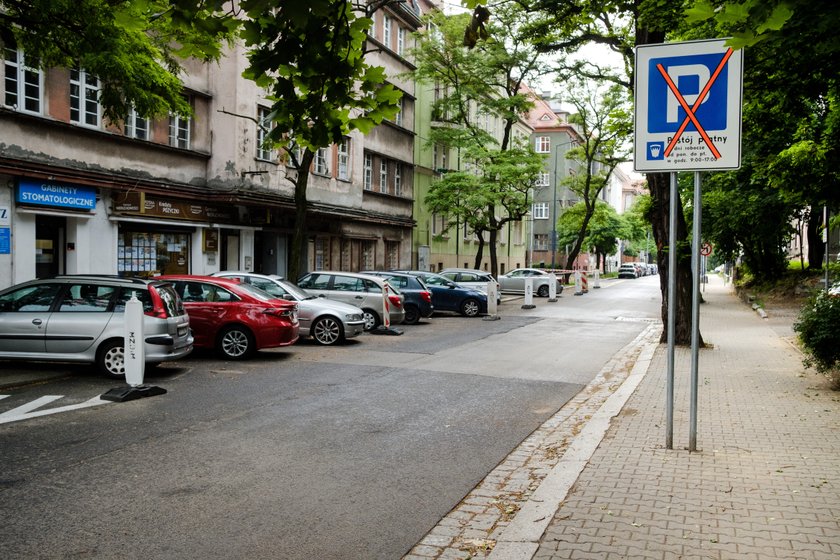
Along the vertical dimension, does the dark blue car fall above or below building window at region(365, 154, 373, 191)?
below

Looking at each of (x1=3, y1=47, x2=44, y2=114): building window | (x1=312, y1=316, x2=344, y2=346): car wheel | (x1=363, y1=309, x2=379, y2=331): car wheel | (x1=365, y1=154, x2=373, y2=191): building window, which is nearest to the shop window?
(x1=3, y1=47, x2=44, y2=114): building window

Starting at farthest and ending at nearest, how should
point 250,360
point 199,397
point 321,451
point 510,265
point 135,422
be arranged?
point 510,265
point 250,360
point 199,397
point 135,422
point 321,451

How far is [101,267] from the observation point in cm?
1892

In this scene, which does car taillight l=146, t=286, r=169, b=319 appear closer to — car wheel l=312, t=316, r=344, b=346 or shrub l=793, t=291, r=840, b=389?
car wheel l=312, t=316, r=344, b=346

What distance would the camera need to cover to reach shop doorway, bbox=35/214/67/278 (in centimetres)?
1753

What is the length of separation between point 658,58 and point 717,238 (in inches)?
1320

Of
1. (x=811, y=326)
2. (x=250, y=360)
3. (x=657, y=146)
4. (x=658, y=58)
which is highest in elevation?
(x=658, y=58)

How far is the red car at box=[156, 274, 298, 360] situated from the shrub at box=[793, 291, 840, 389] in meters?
8.46

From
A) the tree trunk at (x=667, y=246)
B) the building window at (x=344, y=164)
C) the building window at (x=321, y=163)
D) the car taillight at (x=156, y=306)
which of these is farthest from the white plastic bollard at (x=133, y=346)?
the building window at (x=344, y=164)

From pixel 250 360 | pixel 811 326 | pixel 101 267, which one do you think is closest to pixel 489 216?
pixel 101 267

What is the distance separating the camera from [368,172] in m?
34.0

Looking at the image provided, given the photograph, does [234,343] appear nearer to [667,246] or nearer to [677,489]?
[667,246]

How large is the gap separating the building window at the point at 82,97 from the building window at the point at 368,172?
52.7ft

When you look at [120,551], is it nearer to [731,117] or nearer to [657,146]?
[657,146]
